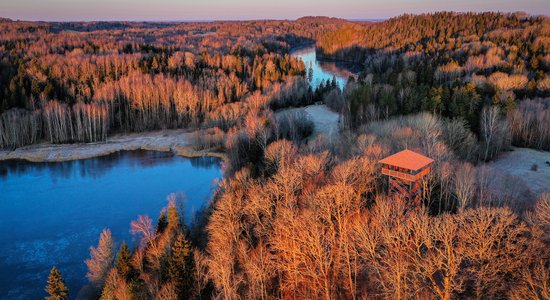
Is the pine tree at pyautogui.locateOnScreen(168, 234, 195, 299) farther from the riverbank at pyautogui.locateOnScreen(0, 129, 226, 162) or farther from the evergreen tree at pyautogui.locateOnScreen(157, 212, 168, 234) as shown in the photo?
the riverbank at pyautogui.locateOnScreen(0, 129, 226, 162)

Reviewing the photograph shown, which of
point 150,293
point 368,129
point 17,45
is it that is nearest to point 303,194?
point 150,293

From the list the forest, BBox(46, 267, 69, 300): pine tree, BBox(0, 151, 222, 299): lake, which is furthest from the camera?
BBox(0, 151, 222, 299): lake

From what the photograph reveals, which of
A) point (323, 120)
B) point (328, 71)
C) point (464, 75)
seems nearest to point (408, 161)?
point (323, 120)

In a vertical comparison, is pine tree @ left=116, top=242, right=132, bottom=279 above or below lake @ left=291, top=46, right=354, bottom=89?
below

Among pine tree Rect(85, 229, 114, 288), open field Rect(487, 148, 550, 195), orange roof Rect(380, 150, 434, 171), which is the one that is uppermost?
orange roof Rect(380, 150, 434, 171)

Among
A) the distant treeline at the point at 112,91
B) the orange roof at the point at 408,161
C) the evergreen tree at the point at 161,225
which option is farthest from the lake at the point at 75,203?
the orange roof at the point at 408,161

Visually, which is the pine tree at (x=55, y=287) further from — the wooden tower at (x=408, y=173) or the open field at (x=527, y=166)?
the open field at (x=527, y=166)

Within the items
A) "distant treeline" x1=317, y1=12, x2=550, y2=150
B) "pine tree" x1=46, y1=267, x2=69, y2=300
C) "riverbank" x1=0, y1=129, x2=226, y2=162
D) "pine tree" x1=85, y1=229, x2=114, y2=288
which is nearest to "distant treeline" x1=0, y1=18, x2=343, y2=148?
"riverbank" x1=0, y1=129, x2=226, y2=162
